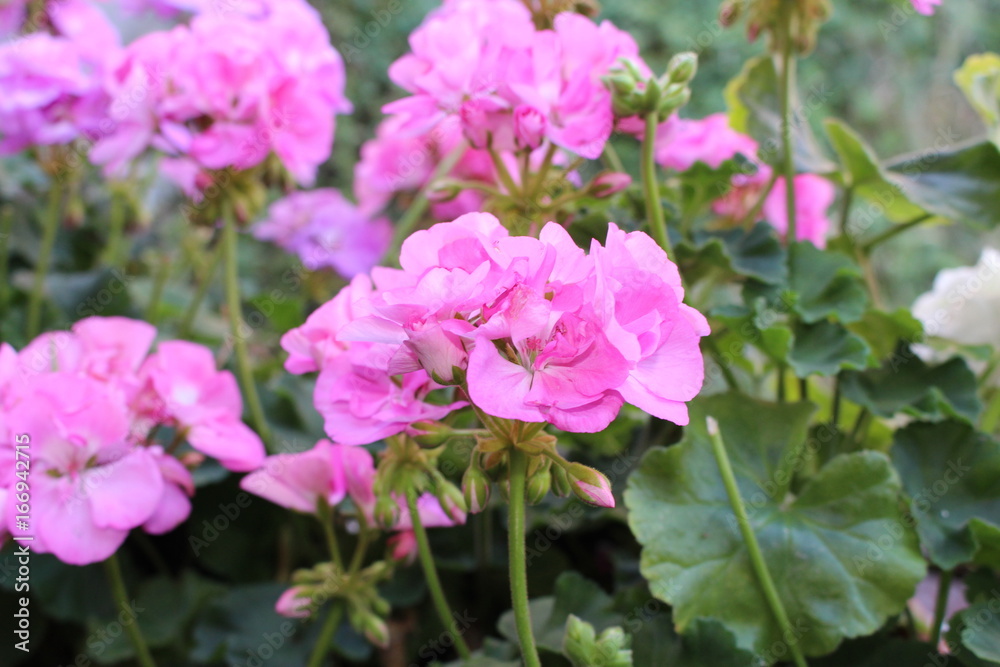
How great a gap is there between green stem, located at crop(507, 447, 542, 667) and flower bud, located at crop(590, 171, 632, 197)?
0.77ft

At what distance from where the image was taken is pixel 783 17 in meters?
0.69

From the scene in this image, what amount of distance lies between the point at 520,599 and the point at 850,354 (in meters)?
0.35

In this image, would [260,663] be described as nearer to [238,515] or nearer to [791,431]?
[238,515]

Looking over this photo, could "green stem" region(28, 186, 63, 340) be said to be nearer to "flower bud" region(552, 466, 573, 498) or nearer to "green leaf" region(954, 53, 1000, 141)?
"flower bud" region(552, 466, 573, 498)

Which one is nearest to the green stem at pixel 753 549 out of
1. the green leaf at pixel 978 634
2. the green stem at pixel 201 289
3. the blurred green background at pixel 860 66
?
the green leaf at pixel 978 634

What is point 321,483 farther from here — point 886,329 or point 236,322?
point 886,329

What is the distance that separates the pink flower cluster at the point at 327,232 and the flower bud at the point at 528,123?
586 mm

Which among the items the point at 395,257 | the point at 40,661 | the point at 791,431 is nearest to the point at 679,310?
the point at 791,431

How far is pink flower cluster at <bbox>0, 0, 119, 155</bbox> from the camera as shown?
80 cm

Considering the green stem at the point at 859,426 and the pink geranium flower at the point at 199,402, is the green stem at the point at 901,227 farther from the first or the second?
the pink geranium flower at the point at 199,402

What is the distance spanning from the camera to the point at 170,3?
0.96 m

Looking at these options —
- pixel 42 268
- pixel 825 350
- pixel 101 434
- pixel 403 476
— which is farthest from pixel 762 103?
pixel 42 268

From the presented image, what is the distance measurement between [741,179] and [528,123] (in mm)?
331

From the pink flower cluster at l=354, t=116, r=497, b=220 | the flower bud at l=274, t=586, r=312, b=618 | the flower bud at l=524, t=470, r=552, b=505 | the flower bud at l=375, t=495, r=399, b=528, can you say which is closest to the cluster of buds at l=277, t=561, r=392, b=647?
the flower bud at l=274, t=586, r=312, b=618
